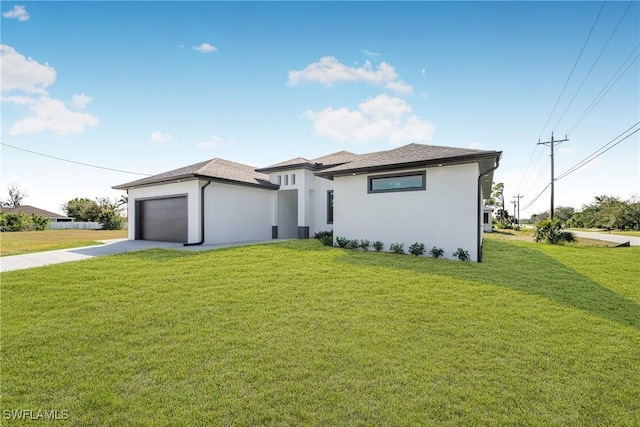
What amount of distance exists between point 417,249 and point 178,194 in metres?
10.6

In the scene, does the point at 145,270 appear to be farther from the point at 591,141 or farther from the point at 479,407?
the point at 591,141

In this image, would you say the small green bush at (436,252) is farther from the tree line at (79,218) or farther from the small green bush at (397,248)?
the tree line at (79,218)

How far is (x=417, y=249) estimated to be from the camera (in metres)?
9.75

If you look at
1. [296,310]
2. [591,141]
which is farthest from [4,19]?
[591,141]

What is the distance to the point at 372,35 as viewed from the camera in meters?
10.5

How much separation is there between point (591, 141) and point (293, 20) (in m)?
16.7

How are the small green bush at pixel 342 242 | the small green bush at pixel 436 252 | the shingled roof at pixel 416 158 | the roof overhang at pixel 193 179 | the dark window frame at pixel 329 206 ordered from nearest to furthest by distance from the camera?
the shingled roof at pixel 416 158
the small green bush at pixel 436 252
the small green bush at pixel 342 242
the roof overhang at pixel 193 179
the dark window frame at pixel 329 206

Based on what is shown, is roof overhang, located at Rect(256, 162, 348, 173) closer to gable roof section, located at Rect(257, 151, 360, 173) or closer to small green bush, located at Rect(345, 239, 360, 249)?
gable roof section, located at Rect(257, 151, 360, 173)

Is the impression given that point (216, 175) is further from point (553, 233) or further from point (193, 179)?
point (553, 233)

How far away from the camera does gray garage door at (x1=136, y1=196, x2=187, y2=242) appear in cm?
1284

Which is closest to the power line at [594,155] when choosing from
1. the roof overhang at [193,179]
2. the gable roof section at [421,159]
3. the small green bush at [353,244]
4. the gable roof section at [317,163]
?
the gable roof section at [421,159]

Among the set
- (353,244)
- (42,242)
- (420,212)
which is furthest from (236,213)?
(42,242)

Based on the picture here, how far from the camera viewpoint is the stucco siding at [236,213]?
12445mm

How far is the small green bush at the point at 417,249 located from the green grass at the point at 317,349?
3.20m
